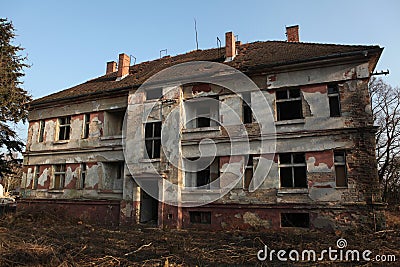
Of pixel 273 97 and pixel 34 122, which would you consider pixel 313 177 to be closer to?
pixel 273 97

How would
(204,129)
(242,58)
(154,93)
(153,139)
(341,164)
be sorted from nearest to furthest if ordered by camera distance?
(341,164)
(204,129)
(153,139)
(242,58)
(154,93)

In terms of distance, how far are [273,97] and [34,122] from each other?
14.8 metres

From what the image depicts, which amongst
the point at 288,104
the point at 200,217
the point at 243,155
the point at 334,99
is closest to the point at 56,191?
the point at 200,217

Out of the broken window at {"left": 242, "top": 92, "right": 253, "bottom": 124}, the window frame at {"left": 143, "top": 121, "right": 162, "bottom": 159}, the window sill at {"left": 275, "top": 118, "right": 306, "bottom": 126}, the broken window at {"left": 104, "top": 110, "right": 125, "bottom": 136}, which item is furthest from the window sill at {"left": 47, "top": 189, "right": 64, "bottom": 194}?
the window sill at {"left": 275, "top": 118, "right": 306, "bottom": 126}

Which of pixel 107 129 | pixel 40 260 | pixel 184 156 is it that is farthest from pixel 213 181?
pixel 40 260

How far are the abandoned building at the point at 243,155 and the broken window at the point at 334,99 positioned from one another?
0.04 meters

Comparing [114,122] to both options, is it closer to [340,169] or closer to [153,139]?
[153,139]

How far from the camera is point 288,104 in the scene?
13.5 meters

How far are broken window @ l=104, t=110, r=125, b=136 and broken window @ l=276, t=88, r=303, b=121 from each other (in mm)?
8628

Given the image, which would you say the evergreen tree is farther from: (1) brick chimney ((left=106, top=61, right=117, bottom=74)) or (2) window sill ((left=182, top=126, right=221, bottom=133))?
(2) window sill ((left=182, top=126, right=221, bottom=133))

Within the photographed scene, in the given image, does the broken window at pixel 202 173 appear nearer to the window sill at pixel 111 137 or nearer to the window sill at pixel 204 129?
the window sill at pixel 204 129

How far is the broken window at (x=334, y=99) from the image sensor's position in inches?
492

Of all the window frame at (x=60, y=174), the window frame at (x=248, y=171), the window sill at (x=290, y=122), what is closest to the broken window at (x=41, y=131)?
the window frame at (x=60, y=174)

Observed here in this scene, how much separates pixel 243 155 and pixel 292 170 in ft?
6.86
